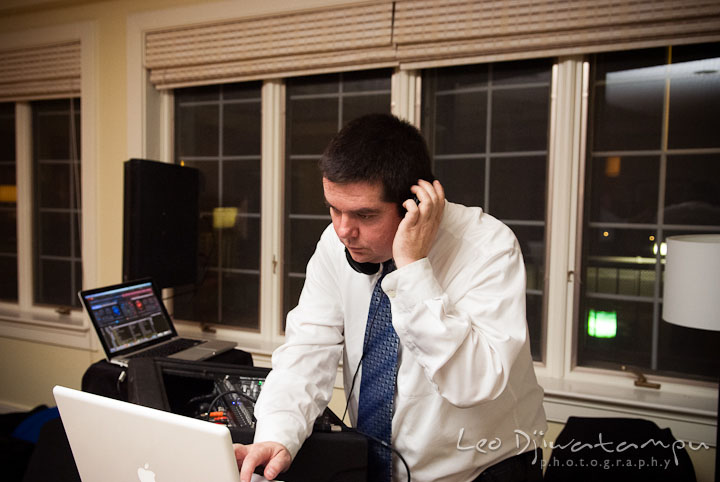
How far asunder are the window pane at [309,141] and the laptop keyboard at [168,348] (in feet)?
2.62

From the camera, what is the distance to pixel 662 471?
6.04ft

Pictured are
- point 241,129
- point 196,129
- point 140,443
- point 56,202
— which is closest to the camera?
point 140,443

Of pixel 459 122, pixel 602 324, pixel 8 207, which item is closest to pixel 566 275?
pixel 602 324

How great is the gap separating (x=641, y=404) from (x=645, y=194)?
879 millimetres

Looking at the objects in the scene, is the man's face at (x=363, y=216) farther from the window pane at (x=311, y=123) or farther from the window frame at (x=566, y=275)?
the window pane at (x=311, y=123)

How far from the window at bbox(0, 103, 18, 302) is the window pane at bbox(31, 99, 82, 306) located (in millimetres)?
219

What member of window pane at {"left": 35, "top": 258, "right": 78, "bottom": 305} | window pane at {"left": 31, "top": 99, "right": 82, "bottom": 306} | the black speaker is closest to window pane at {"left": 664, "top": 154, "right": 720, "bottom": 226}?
the black speaker

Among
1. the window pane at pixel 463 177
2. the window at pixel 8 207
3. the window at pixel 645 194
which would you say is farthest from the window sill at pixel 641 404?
the window at pixel 8 207

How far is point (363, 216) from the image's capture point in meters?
1.14

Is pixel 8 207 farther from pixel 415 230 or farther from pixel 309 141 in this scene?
pixel 415 230

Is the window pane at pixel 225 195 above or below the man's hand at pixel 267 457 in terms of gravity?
above

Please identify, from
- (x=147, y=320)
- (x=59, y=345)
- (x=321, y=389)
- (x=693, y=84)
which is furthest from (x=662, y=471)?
(x=59, y=345)

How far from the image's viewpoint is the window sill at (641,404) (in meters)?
2.15

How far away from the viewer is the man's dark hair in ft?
3.65
